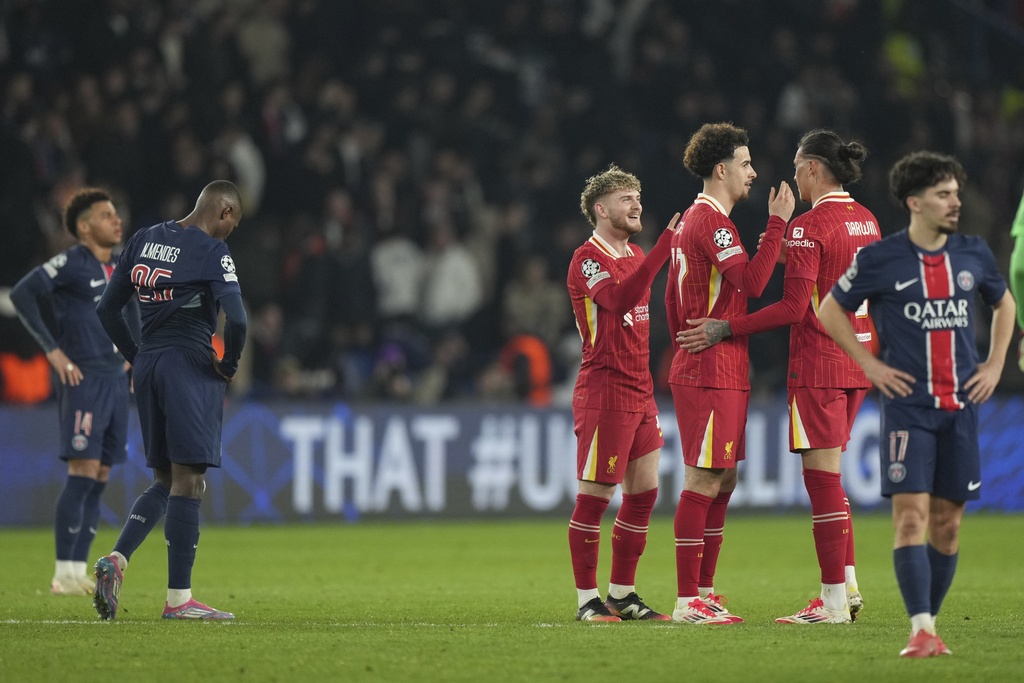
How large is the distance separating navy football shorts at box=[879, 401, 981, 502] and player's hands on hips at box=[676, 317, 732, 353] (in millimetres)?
1229

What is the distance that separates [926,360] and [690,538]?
162 centimetres

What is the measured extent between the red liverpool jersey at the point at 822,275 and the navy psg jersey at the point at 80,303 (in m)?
4.34

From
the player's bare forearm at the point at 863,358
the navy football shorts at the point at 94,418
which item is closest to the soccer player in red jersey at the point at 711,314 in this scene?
the player's bare forearm at the point at 863,358

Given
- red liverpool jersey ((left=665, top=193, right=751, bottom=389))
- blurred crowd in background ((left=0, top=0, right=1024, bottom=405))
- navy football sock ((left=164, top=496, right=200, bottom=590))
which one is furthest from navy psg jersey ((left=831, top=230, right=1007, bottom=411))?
blurred crowd in background ((left=0, top=0, right=1024, bottom=405))

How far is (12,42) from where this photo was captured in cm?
1595

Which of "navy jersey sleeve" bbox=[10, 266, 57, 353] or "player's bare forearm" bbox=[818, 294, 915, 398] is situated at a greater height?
"navy jersey sleeve" bbox=[10, 266, 57, 353]

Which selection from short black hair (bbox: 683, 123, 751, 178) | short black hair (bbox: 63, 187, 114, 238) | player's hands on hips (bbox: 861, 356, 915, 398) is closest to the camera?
player's hands on hips (bbox: 861, 356, 915, 398)

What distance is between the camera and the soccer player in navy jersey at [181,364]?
289 inches

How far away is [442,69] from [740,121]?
3803 mm

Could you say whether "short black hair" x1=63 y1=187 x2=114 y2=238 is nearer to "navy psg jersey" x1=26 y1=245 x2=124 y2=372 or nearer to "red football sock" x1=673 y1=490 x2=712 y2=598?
"navy psg jersey" x1=26 y1=245 x2=124 y2=372

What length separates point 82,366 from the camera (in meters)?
9.22

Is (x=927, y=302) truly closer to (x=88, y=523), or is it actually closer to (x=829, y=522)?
(x=829, y=522)

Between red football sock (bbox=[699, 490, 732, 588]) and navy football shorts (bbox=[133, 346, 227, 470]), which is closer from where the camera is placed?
navy football shorts (bbox=[133, 346, 227, 470])

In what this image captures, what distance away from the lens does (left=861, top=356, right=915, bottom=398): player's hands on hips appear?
5859 millimetres
